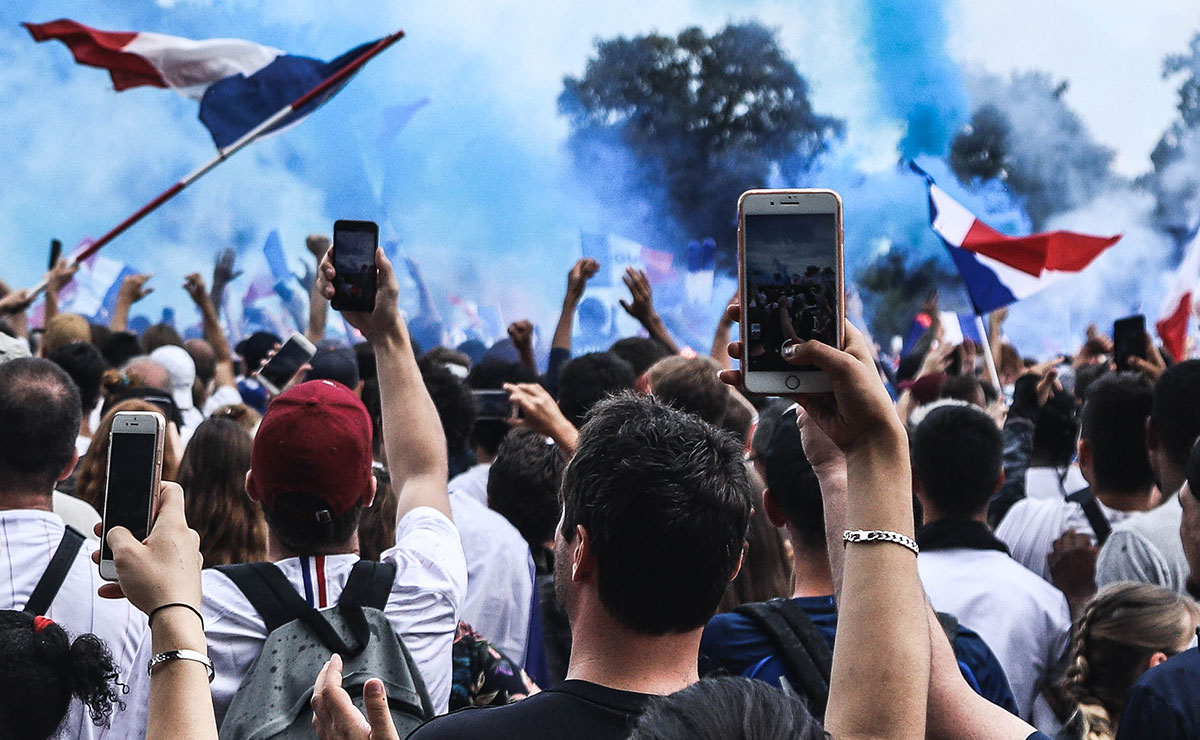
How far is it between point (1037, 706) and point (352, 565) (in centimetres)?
225

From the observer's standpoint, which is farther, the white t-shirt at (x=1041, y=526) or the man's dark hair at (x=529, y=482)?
the white t-shirt at (x=1041, y=526)

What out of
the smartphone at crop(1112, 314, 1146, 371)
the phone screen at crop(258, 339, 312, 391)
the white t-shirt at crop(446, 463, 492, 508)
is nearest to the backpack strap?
the white t-shirt at crop(446, 463, 492, 508)

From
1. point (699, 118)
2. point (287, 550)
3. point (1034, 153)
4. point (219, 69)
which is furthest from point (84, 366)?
point (1034, 153)

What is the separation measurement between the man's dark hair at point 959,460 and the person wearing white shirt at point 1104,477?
77cm

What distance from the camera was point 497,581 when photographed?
4.10 metres

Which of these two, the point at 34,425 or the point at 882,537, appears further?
the point at 34,425

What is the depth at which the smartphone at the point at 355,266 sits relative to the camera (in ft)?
10.3

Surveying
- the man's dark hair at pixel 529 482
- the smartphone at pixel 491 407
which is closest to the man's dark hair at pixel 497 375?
the smartphone at pixel 491 407

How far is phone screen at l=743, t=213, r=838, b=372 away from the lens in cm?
188

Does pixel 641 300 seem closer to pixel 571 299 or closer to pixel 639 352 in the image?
pixel 571 299

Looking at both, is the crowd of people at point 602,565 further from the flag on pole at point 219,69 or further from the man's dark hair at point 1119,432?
the flag on pole at point 219,69

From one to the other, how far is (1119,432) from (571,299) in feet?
9.99

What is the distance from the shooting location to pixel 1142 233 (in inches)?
1316

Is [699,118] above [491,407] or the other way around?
above
